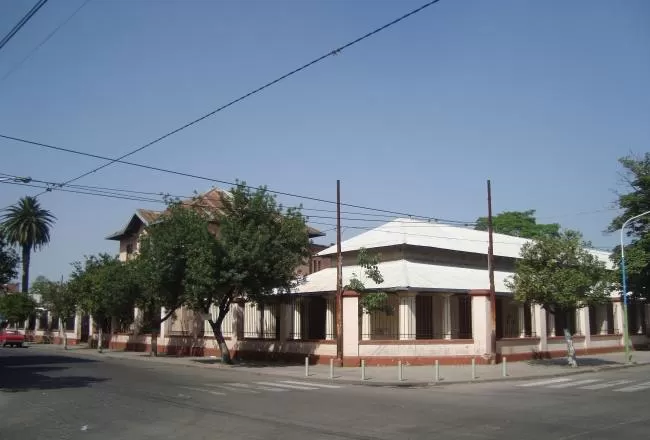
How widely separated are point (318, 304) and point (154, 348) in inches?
471

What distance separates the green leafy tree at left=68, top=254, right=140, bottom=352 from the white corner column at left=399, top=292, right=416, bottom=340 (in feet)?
49.0

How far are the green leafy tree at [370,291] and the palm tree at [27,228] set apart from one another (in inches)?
1916

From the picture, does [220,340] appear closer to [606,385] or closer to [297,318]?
[297,318]

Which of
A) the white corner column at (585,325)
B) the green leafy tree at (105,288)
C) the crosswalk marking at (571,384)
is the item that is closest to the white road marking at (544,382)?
the crosswalk marking at (571,384)

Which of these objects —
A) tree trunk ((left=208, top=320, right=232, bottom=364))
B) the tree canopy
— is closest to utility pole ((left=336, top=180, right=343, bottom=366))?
tree trunk ((left=208, top=320, right=232, bottom=364))

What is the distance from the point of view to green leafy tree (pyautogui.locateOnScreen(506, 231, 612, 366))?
2566 centimetres

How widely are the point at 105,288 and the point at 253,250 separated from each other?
16.3 meters

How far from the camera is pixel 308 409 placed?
14328 mm

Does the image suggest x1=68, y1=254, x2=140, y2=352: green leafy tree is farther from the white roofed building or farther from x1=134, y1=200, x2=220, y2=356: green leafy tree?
the white roofed building

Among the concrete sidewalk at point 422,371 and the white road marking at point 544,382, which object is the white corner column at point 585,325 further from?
the white road marking at point 544,382

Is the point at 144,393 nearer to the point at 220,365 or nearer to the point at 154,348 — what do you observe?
the point at 220,365

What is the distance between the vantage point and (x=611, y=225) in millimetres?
41500

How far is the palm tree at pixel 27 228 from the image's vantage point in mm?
64688

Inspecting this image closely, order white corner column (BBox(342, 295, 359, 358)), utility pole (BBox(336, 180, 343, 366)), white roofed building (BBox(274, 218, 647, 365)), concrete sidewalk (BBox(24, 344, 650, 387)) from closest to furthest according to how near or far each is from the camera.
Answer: concrete sidewalk (BBox(24, 344, 650, 387)) < utility pole (BBox(336, 180, 343, 366)) < white corner column (BBox(342, 295, 359, 358)) < white roofed building (BBox(274, 218, 647, 365))
